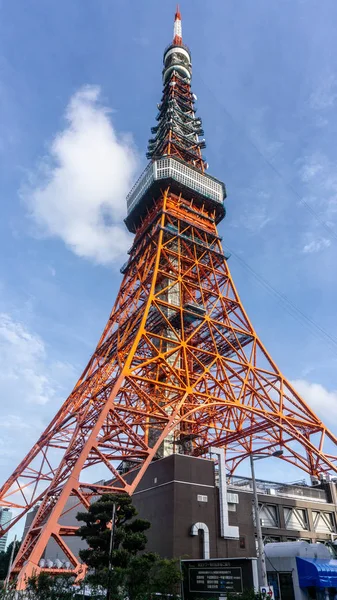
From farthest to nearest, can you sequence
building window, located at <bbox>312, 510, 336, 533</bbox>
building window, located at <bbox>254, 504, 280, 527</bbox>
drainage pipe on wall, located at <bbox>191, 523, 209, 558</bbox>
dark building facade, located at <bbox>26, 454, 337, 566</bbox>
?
building window, located at <bbox>312, 510, 336, 533</bbox>
building window, located at <bbox>254, 504, 280, 527</bbox>
dark building facade, located at <bbox>26, 454, 337, 566</bbox>
drainage pipe on wall, located at <bbox>191, 523, 209, 558</bbox>

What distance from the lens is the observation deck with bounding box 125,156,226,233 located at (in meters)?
43.0

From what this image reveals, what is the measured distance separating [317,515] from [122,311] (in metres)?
22.4

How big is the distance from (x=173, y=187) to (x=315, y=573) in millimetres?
34470

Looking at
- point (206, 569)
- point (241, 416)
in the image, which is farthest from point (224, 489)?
point (206, 569)

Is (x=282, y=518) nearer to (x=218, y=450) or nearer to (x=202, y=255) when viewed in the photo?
(x=218, y=450)

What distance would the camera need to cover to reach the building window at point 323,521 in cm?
3116

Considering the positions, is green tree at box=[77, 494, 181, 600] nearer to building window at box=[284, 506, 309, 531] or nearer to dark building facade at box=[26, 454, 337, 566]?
dark building facade at box=[26, 454, 337, 566]

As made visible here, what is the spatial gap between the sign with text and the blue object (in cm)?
414

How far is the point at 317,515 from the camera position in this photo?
3147 cm

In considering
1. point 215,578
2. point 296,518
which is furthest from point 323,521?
point 215,578

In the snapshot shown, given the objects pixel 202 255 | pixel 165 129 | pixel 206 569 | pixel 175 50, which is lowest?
pixel 206 569

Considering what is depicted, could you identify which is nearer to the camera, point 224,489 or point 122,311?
point 224,489

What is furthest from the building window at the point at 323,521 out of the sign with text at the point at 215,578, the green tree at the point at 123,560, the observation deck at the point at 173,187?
the observation deck at the point at 173,187

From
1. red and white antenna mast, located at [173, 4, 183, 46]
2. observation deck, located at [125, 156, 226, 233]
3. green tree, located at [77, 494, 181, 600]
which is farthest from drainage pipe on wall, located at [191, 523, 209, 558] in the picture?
red and white antenna mast, located at [173, 4, 183, 46]
